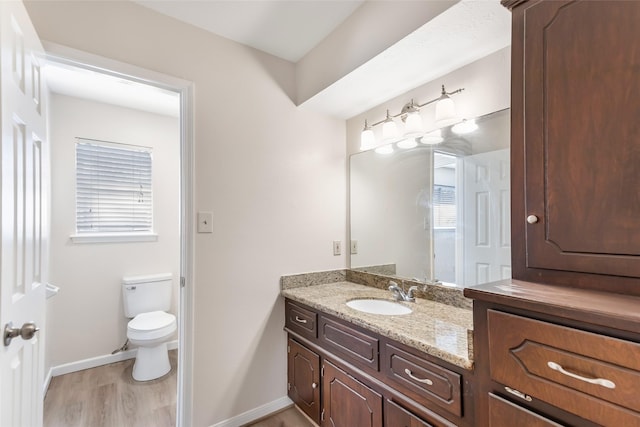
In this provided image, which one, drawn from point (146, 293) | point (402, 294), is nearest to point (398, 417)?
point (402, 294)

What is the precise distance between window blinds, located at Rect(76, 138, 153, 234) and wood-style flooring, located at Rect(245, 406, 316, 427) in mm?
2060

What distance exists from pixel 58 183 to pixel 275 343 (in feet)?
7.44

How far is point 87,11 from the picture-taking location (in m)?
1.45

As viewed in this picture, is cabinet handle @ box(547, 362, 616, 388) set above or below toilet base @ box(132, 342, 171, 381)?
above

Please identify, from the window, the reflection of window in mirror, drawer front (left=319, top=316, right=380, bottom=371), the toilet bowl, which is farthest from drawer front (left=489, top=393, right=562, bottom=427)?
the toilet bowl

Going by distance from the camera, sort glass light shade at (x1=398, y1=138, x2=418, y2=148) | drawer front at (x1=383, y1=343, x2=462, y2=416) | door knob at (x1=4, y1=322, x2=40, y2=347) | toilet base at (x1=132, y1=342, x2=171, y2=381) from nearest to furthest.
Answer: door knob at (x1=4, y1=322, x2=40, y2=347) < drawer front at (x1=383, y1=343, x2=462, y2=416) < glass light shade at (x1=398, y1=138, x2=418, y2=148) < toilet base at (x1=132, y1=342, x2=171, y2=381)

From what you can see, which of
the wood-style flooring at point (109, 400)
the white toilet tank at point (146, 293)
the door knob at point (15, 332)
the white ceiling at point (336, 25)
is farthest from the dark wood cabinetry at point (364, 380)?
the white toilet tank at point (146, 293)

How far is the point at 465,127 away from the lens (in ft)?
5.12

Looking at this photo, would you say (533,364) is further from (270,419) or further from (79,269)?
(79,269)

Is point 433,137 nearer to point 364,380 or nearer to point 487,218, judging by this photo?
point 487,218

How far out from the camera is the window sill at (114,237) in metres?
2.56

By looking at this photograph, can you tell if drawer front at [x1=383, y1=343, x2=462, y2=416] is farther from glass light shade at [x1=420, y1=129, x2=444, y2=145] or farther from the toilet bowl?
the toilet bowl

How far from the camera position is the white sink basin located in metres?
1.73

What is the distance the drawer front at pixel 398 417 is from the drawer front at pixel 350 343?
16cm
